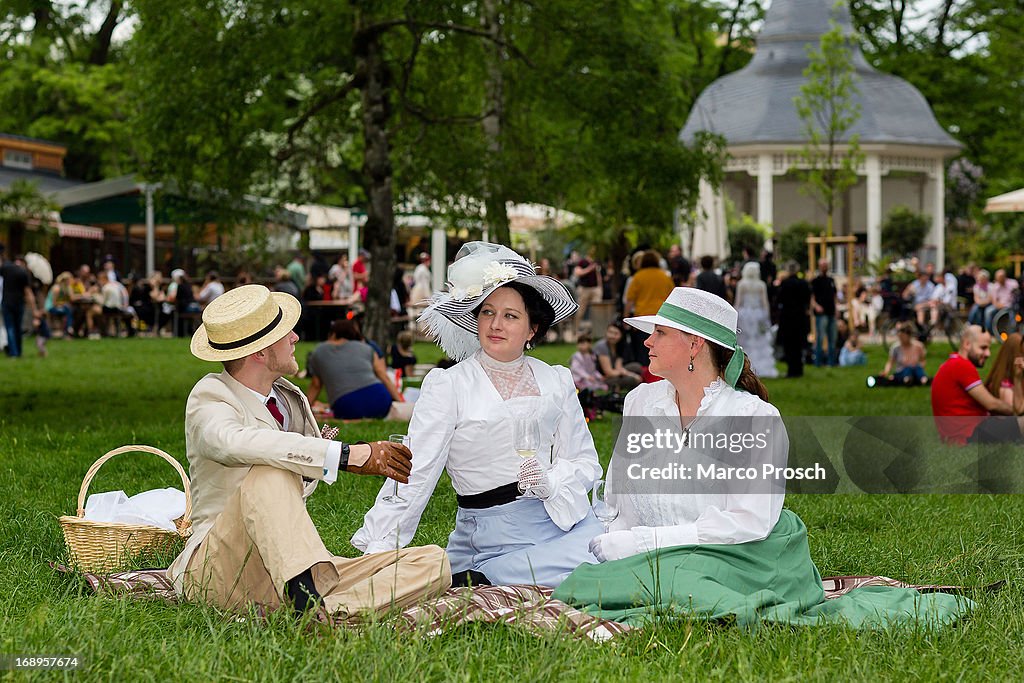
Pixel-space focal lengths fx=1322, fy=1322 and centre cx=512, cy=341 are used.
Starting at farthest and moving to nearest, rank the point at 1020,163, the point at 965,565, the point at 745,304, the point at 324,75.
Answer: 1. the point at 1020,163
2. the point at 745,304
3. the point at 324,75
4. the point at 965,565

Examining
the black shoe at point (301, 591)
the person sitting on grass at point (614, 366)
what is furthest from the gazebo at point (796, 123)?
the black shoe at point (301, 591)

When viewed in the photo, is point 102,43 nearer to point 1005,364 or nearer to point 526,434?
point 1005,364

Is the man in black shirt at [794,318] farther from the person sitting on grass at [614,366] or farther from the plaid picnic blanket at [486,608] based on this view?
the plaid picnic blanket at [486,608]

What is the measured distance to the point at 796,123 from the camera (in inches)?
1613

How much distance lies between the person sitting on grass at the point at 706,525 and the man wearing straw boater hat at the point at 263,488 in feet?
2.38

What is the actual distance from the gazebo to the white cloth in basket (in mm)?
32550

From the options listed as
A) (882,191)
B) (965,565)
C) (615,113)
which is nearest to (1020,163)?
(882,191)

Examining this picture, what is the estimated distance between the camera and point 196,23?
48.9 ft

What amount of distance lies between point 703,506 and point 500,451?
0.90 meters

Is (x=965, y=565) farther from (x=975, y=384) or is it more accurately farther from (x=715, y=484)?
(x=975, y=384)

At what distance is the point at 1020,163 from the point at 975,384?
32.1 metres

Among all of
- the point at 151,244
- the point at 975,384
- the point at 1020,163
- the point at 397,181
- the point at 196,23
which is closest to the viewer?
the point at 975,384

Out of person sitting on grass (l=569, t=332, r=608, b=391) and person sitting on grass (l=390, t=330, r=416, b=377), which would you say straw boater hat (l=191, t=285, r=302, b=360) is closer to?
person sitting on grass (l=569, t=332, r=608, b=391)

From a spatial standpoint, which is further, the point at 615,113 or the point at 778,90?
the point at 778,90
